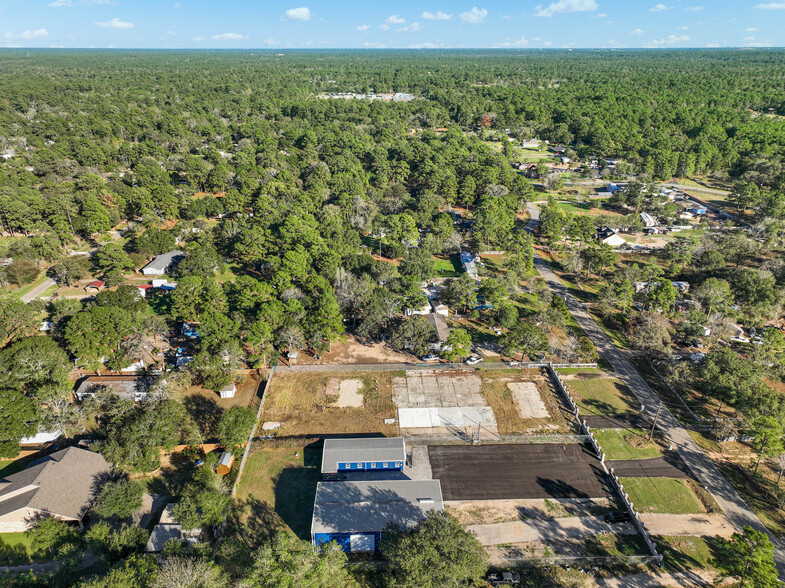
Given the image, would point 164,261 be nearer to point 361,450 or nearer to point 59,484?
point 59,484

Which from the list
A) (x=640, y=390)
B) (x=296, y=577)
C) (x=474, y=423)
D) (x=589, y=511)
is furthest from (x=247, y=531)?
(x=640, y=390)

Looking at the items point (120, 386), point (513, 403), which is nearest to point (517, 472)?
point (513, 403)

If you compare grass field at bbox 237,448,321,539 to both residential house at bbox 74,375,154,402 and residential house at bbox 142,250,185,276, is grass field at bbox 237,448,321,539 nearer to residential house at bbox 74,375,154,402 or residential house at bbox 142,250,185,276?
residential house at bbox 74,375,154,402

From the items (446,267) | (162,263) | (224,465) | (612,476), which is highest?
(162,263)

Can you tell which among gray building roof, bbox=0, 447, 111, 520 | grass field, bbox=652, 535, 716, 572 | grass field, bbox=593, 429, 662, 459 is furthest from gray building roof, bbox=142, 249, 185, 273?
grass field, bbox=652, 535, 716, 572

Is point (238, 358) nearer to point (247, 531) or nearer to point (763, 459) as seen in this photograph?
point (247, 531)

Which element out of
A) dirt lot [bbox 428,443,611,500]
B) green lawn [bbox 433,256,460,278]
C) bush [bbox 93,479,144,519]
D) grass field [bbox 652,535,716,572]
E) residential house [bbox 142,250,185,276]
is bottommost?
grass field [bbox 652,535,716,572]
